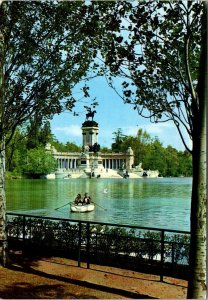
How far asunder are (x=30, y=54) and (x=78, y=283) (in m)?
2.87

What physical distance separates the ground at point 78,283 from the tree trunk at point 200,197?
560 millimetres

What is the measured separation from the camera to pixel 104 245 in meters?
5.41

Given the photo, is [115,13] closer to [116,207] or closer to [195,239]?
[195,239]

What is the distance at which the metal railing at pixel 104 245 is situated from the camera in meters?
4.87

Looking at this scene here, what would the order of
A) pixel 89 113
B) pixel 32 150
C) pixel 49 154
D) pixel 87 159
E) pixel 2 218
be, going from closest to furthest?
pixel 2 218 → pixel 89 113 → pixel 32 150 → pixel 49 154 → pixel 87 159

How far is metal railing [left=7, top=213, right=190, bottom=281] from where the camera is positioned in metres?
4.87

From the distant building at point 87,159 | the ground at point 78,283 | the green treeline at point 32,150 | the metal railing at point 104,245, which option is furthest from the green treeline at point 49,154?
the ground at point 78,283

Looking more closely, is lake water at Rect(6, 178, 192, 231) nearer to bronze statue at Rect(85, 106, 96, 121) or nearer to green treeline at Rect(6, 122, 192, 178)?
green treeline at Rect(6, 122, 192, 178)

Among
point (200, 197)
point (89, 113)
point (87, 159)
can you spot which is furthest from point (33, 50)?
point (87, 159)

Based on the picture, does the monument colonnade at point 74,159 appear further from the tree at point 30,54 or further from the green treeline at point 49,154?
the tree at point 30,54

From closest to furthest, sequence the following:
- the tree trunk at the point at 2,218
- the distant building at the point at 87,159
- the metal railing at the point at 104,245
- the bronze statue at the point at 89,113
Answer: the metal railing at the point at 104,245 < the tree trunk at the point at 2,218 < the bronze statue at the point at 89,113 < the distant building at the point at 87,159

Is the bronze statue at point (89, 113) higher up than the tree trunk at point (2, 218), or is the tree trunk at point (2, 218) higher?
the bronze statue at point (89, 113)

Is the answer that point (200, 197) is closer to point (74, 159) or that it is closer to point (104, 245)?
point (104, 245)

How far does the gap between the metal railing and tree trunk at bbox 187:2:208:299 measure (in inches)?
29.1
